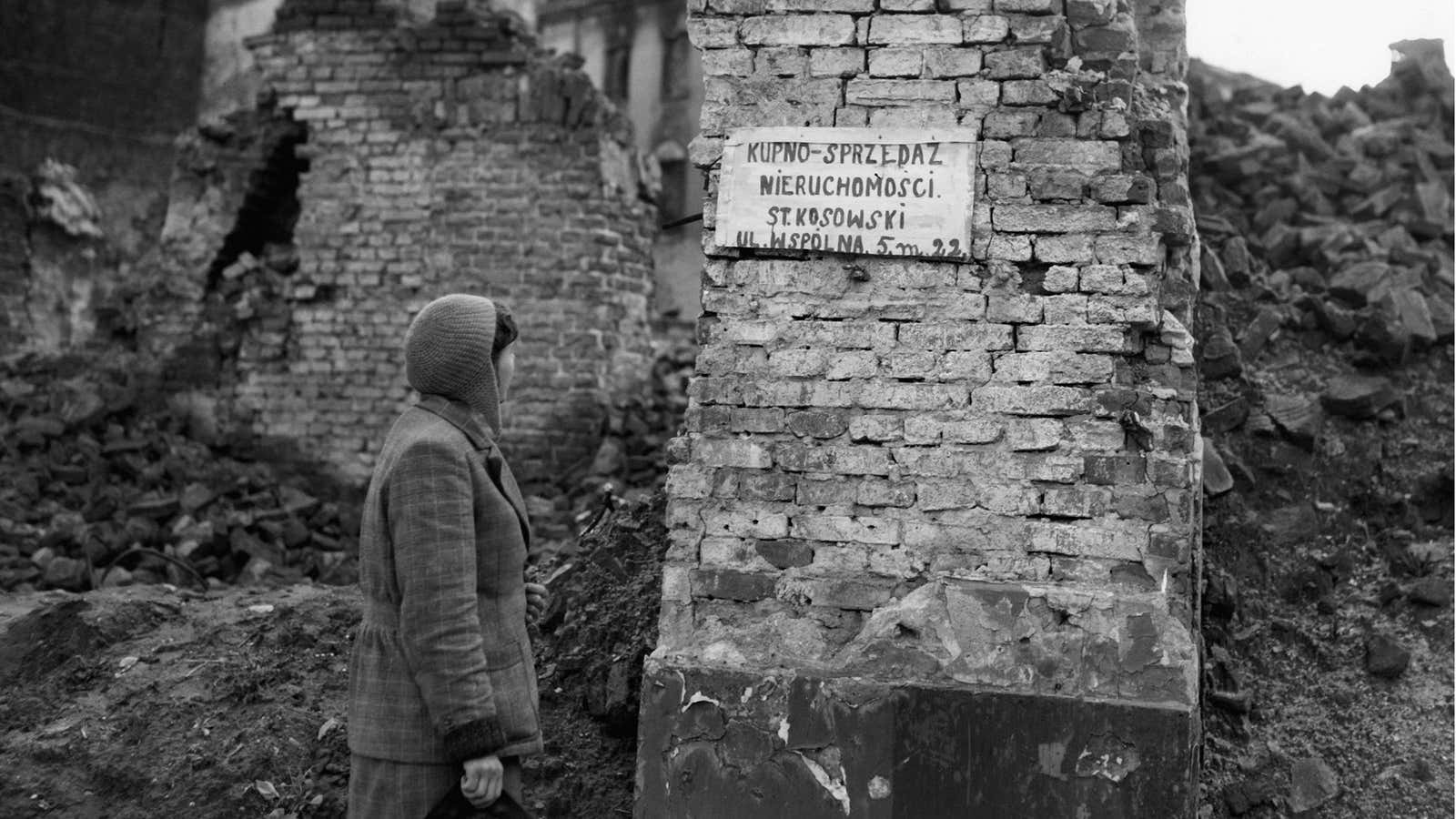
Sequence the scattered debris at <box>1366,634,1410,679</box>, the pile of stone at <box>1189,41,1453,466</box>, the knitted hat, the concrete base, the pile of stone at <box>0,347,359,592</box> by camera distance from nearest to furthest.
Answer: the knitted hat
the concrete base
the scattered debris at <box>1366,634,1410,679</box>
the pile of stone at <box>1189,41,1453,466</box>
the pile of stone at <box>0,347,359,592</box>

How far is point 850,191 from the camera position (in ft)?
12.7

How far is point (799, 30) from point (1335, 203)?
473 centimetres

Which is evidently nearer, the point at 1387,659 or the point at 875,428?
the point at 875,428

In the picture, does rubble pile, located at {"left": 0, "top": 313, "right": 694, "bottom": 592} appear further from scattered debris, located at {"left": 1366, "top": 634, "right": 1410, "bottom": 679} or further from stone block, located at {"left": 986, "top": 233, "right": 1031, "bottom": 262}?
scattered debris, located at {"left": 1366, "top": 634, "right": 1410, "bottom": 679}

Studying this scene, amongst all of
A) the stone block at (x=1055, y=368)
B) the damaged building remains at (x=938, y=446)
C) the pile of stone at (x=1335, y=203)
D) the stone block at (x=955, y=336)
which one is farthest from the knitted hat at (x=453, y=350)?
the pile of stone at (x=1335, y=203)

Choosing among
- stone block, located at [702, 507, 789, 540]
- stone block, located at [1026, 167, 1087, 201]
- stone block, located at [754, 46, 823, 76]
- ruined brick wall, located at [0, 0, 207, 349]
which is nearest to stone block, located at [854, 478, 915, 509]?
stone block, located at [702, 507, 789, 540]

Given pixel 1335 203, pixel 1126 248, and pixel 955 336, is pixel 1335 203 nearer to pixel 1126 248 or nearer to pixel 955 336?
pixel 1126 248

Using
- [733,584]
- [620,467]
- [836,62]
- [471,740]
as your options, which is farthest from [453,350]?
[620,467]

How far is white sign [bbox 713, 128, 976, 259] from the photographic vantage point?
3.83 metres

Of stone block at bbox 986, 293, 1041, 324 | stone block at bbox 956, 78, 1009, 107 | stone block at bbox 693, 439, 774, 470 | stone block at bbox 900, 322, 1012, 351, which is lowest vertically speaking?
stone block at bbox 693, 439, 774, 470

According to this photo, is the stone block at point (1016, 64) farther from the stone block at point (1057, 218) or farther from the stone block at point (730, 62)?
the stone block at point (730, 62)

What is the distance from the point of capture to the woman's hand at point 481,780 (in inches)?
114

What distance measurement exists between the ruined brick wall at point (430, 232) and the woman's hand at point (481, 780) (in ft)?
16.8

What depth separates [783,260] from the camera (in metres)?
3.94
